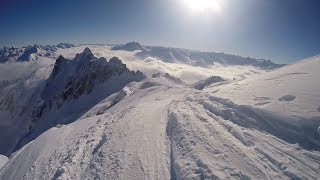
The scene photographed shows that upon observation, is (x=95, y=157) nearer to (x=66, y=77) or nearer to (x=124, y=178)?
(x=124, y=178)

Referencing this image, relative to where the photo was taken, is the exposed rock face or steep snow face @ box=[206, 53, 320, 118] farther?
the exposed rock face

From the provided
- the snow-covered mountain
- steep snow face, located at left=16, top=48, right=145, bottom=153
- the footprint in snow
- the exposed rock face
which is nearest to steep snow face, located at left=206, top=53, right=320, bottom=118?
the footprint in snow

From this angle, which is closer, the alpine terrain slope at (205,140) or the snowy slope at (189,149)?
the snowy slope at (189,149)

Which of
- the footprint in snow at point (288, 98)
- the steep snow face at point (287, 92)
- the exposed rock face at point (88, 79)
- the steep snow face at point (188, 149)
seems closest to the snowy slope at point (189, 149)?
the steep snow face at point (188, 149)

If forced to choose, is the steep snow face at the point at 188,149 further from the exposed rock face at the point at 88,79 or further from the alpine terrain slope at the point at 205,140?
the exposed rock face at the point at 88,79

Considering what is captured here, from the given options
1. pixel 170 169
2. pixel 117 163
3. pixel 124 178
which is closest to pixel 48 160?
pixel 117 163

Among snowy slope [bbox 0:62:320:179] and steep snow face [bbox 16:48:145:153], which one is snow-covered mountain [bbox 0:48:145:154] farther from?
snowy slope [bbox 0:62:320:179]
